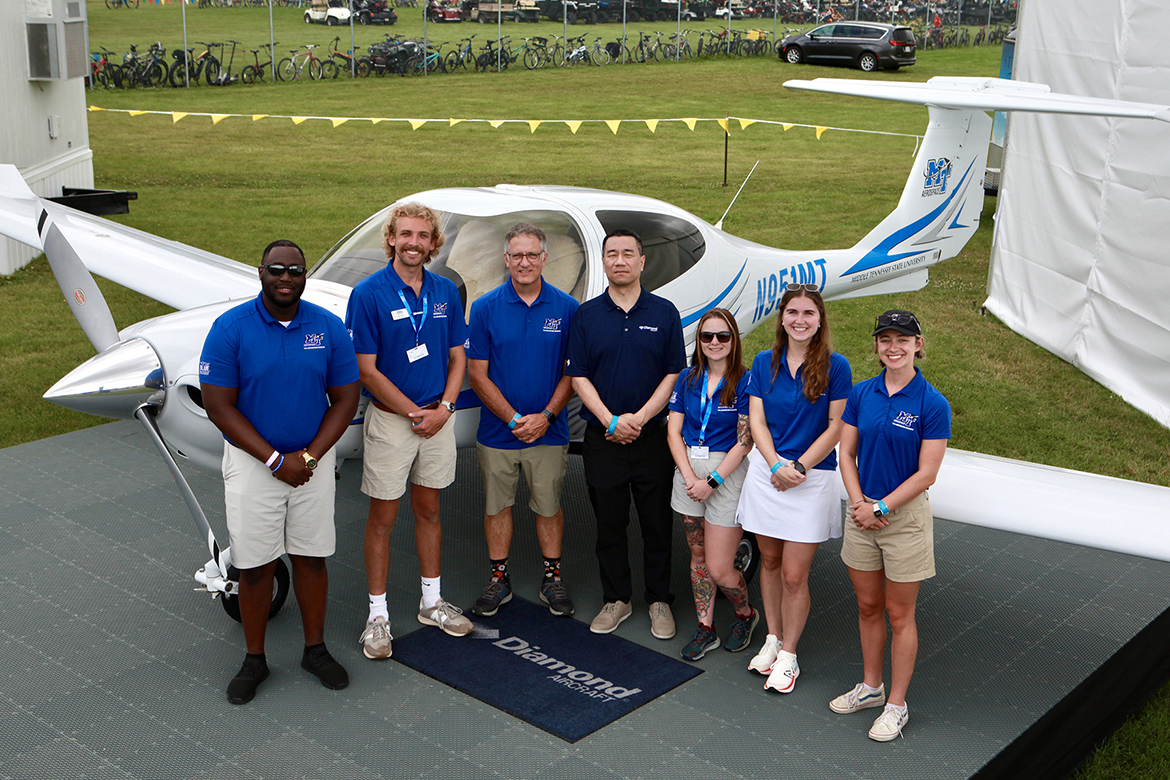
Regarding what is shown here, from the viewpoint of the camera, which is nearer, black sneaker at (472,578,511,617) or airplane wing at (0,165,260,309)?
black sneaker at (472,578,511,617)

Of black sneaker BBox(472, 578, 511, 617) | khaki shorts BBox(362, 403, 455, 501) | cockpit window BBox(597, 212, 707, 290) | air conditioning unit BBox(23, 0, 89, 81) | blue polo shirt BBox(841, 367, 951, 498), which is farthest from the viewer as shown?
air conditioning unit BBox(23, 0, 89, 81)

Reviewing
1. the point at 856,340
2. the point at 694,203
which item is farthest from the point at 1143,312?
the point at 694,203

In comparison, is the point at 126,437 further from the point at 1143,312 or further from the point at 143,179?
the point at 143,179

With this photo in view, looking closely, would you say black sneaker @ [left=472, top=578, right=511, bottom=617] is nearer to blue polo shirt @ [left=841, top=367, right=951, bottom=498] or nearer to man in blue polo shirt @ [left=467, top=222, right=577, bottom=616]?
man in blue polo shirt @ [left=467, top=222, right=577, bottom=616]

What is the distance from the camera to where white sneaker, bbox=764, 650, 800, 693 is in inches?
177

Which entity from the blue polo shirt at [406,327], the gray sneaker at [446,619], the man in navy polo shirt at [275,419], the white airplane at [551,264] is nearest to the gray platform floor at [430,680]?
the gray sneaker at [446,619]

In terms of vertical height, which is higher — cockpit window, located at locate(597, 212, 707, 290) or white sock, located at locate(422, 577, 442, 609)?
cockpit window, located at locate(597, 212, 707, 290)

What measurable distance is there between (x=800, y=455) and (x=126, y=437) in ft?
17.0

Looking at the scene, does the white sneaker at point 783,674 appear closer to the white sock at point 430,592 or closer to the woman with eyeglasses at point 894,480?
the woman with eyeglasses at point 894,480

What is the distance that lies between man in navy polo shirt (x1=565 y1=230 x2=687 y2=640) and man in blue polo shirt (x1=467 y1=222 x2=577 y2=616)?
0.14 meters

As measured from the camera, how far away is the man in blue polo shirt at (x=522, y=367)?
4750 mm

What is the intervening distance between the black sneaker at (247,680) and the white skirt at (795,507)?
7.09 ft

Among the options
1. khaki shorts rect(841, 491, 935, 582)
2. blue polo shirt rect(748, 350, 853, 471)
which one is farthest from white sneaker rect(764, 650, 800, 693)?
blue polo shirt rect(748, 350, 853, 471)

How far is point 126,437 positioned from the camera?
24.2ft
